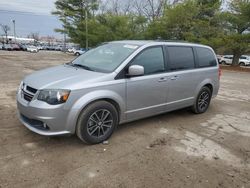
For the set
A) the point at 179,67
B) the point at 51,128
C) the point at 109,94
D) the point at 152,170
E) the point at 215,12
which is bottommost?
the point at 152,170

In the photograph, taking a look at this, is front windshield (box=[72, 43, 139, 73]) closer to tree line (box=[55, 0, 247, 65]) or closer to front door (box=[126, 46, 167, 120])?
front door (box=[126, 46, 167, 120])

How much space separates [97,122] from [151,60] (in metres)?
1.56

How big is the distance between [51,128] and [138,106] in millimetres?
→ 1562

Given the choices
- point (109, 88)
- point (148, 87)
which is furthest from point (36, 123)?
point (148, 87)

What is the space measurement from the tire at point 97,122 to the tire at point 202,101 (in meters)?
2.42

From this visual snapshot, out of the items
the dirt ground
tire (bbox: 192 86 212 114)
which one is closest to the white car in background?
tire (bbox: 192 86 212 114)

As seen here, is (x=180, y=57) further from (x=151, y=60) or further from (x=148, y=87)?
(x=148, y=87)

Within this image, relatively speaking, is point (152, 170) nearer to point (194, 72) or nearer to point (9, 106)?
point (194, 72)

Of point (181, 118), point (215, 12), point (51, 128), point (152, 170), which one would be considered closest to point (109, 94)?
point (51, 128)

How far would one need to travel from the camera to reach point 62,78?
3.68m

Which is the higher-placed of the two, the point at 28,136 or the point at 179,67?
the point at 179,67

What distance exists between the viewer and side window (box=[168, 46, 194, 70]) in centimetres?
475

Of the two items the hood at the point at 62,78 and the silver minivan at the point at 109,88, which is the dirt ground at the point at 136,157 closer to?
the silver minivan at the point at 109,88

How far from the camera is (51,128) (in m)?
3.41
